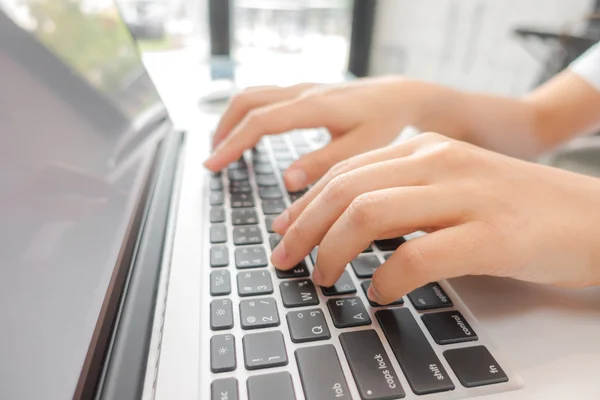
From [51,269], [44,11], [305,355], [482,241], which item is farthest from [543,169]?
[44,11]

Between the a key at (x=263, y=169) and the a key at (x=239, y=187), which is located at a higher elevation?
the a key at (x=263, y=169)

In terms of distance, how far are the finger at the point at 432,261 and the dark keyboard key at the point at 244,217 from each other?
0.50 ft

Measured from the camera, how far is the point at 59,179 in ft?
0.98

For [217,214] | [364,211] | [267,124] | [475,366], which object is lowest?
[475,366]

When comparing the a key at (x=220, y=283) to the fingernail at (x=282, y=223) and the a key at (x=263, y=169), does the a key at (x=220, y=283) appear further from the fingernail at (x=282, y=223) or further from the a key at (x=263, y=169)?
the a key at (x=263, y=169)

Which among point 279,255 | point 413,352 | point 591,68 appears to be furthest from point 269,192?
A: point 591,68

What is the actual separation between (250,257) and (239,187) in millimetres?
137

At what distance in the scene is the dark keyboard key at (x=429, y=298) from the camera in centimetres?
27

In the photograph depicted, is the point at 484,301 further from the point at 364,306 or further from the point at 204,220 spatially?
the point at 204,220

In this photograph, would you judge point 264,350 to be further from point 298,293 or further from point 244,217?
point 244,217

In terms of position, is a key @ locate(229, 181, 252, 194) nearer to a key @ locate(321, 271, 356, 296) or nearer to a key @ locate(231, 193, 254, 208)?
a key @ locate(231, 193, 254, 208)

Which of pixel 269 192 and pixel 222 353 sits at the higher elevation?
pixel 269 192

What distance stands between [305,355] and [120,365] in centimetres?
10

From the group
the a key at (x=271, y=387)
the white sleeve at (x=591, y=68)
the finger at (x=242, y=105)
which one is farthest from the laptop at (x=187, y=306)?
the white sleeve at (x=591, y=68)
